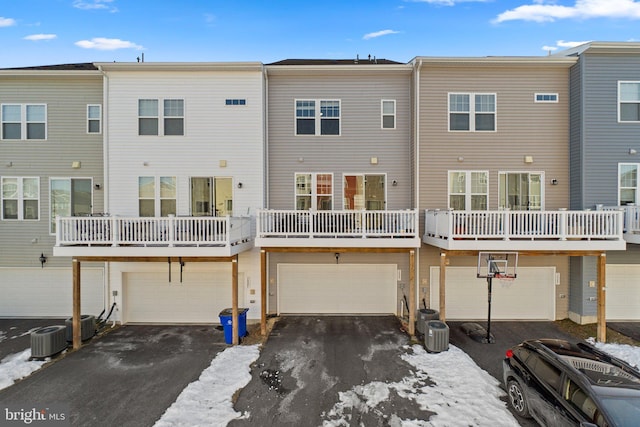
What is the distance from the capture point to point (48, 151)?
10500mm

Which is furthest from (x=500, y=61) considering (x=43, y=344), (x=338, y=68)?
(x=43, y=344)

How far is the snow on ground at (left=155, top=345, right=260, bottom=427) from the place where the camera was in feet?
17.5

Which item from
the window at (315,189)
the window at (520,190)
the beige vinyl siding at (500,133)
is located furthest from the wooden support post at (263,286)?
the window at (520,190)

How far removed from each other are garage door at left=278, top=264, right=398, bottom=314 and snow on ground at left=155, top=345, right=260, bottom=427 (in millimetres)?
2901

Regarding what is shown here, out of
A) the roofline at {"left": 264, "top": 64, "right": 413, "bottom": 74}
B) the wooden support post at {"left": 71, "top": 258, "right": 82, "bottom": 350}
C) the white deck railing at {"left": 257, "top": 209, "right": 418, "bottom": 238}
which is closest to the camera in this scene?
the wooden support post at {"left": 71, "top": 258, "right": 82, "bottom": 350}

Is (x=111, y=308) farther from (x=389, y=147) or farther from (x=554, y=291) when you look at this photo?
(x=554, y=291)

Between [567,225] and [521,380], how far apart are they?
5304mm

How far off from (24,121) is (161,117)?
Result: 201 inches

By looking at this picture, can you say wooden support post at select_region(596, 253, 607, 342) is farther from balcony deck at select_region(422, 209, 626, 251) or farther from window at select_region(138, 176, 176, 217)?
window at select_region(138, 176, 176, 217)

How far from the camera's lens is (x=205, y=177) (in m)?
10.3

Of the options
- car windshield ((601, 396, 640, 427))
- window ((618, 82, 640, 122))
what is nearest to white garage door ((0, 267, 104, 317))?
car windshield ((601, 396, 640, 427))

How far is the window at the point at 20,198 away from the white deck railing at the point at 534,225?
46.7 ft

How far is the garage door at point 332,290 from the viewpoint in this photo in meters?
10.6

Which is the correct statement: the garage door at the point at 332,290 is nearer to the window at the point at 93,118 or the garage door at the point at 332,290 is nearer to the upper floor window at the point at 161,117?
the upper floor window at the point at 161,117
